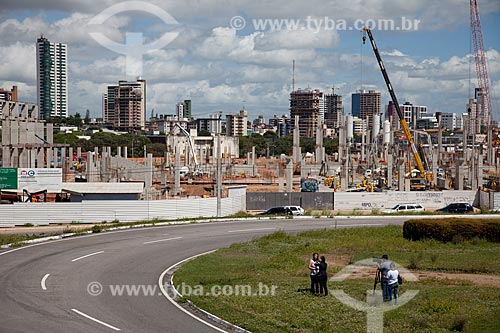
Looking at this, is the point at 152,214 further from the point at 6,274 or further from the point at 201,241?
the point at 6,274

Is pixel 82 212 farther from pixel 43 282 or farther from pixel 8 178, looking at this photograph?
pixel 43 282

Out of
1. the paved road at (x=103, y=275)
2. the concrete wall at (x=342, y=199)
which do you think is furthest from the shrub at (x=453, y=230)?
the concrete wall at (x=342, y=199)

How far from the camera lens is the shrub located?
88.8 feet

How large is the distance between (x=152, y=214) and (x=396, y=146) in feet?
185

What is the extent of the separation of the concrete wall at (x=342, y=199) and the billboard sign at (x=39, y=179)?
13.8 m

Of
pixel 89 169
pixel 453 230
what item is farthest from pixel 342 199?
pixel 89 169

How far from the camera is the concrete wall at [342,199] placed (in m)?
46.3

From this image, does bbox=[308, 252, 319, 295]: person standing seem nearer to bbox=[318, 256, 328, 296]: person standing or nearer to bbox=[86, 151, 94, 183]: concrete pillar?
bbox=[318, 256, 328, 296]: person standing

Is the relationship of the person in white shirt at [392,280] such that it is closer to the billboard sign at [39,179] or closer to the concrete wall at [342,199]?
the billboard sign at [39,179]

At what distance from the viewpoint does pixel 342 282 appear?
18.5 meters

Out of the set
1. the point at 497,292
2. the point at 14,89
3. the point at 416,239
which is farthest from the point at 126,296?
the point at 14,89

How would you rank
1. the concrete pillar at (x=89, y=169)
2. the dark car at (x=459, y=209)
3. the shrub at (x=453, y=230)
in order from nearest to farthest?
the shrub at (x=453, y=230) < the dark car at (x=459, y=209) < the concrete pillar at (x=89, y=169)

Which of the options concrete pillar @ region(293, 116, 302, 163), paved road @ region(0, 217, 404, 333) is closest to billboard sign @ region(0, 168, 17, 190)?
paved road @ region(0, 217, 404, 333)

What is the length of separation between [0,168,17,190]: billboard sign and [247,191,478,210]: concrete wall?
646 inches
